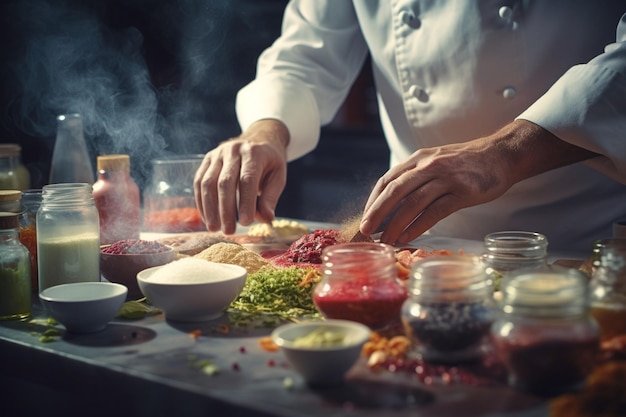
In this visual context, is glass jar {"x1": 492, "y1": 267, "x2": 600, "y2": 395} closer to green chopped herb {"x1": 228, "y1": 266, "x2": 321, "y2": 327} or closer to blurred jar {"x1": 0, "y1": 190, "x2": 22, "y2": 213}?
green chopped herb {"x1": 228, "y1": 266, "x2": 321, "y2": 327}

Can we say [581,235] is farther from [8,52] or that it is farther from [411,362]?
[8,52]

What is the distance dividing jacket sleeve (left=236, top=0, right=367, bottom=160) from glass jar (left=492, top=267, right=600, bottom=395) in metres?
1.67

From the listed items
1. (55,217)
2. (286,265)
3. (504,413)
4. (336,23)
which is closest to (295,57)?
(336,23)

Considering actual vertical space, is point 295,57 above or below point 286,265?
above

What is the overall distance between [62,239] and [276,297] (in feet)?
1.70

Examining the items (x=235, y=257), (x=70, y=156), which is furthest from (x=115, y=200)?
(x=235, y=257)

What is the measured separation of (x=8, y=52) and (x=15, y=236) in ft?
7.83

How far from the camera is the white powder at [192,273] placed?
1646mm

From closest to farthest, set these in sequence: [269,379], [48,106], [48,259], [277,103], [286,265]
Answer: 1. [269,379]
2. [48,259]
3. [286,265]
4. [277,103]
5. [48,106]

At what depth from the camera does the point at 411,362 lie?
1.35 meters

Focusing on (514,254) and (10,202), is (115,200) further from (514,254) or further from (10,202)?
(514,254)

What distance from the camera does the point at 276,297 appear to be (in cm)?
176

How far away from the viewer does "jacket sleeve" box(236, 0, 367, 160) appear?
2.83 meters

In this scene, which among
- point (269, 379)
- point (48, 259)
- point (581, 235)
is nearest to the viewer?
point (269, 379)
